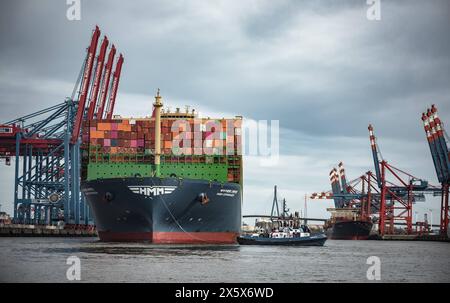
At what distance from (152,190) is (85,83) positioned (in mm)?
56718

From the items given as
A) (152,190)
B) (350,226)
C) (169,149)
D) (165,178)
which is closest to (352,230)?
(350,226)

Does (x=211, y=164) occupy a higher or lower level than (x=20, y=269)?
higher

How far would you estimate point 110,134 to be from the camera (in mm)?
73125

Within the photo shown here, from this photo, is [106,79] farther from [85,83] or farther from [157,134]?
[157,134]

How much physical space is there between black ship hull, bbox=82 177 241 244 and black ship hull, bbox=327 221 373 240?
3419 inches

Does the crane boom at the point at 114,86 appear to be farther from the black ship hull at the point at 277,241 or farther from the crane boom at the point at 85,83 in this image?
the black ship hull at the point at 277,241

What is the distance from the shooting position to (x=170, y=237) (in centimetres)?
6312

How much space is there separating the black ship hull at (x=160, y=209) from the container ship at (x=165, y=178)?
95mm

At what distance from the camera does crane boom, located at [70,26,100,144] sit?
11156 cm

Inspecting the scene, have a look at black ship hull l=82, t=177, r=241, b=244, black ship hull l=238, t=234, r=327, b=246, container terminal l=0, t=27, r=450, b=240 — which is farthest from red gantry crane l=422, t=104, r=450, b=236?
black ship hull l=82, t=177, r=241, b=244

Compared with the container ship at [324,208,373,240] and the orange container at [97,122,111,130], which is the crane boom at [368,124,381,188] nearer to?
the container ship at [324,208,373,240]
